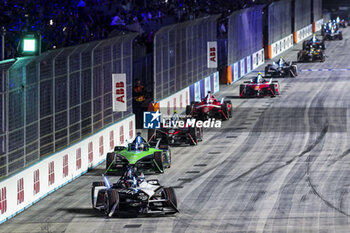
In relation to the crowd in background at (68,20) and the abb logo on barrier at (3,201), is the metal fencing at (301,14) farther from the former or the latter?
the abb logo on barrier at (3,201)

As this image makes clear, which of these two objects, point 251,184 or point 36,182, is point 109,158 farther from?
point 251,184

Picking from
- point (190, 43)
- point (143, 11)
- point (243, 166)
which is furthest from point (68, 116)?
point (143, 11)

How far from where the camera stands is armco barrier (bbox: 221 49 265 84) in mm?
57062

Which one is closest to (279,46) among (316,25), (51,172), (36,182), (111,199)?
(316,25)

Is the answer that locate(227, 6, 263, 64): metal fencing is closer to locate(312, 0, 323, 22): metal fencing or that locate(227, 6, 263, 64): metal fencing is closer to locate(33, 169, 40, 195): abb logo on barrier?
locate(33, 169, 40, 195): abb logo on barrier

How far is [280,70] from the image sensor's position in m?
58.6

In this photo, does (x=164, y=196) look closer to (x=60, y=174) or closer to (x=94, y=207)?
(x=94, y=207)

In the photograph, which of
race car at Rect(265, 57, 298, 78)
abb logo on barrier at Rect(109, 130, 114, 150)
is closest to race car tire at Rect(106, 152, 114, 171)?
abb logo on barrier at Rect(109, 130, 114, 150)

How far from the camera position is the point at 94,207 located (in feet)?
70.9

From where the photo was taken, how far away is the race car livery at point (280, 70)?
5816 cm

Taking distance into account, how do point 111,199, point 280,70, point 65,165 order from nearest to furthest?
point 111,199, point 65,165, point 280,70

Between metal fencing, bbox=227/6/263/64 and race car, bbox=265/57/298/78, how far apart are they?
2270 millimetres

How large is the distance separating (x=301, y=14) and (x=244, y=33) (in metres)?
32.6

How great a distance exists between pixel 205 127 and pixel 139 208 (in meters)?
17.5
